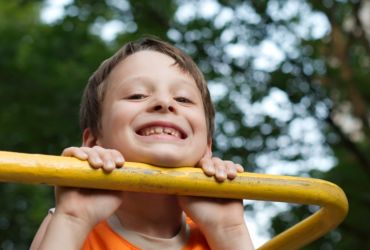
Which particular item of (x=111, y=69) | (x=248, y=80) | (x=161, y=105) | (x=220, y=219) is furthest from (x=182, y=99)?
(x=248, y=80)

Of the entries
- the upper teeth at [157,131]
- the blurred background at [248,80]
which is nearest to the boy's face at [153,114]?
the upper teeth at [157,131]

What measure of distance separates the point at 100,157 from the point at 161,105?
0.93 feet

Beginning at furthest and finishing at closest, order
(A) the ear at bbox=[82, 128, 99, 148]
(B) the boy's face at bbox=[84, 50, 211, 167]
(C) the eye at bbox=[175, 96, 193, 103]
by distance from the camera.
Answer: (A) the ear at bbox=[82, 128, 99, 148] < (C) the eye at bbox=[175, 96, 193, 103] < (B) the boy's face at bbox=[84, 50, 211, 167]

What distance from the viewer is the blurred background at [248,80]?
6.43 meters

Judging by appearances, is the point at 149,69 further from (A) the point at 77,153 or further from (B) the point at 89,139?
(A) the point at 77,153

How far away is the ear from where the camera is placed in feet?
6.52

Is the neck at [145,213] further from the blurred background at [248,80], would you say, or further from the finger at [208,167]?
the blurred background at [248,80]

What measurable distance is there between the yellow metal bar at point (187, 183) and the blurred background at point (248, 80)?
467cm

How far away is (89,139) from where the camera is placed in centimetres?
201

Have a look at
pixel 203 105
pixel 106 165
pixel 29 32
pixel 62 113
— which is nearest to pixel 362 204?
pixel 62 113

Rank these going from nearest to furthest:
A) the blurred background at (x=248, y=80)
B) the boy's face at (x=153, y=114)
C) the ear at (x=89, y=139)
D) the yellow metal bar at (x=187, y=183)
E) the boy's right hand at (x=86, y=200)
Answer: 1. the yellow metal bar at (x=187, y=183)
2. the boy's right hand at (x=86, y=200)
3. the boy's face at (x=153, y=114)
4. the ear at (x=89, y=139)
5. the blurred background at (x=248, y=80)

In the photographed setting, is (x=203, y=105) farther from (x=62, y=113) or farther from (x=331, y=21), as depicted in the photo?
(x=331, y=21)

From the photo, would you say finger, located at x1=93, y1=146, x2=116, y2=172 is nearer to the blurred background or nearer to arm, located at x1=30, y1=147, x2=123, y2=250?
arm, located at x1=30, y1=147, x2=123, y2=250

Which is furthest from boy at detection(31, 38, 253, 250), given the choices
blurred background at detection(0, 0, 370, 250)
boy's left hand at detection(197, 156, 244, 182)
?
blurred background at detection(0, 0, 370, 250)
